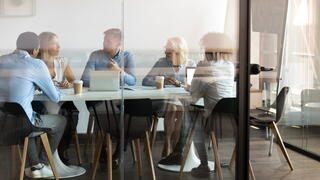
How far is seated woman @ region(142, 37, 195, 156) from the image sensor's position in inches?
124

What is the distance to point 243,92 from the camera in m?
3.06

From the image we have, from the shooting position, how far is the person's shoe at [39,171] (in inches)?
119

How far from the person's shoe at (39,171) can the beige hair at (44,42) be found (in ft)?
2.50

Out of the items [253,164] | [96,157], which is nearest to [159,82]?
[96,157]

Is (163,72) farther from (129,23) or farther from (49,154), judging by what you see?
(49,154)

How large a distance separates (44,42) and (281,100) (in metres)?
1.88

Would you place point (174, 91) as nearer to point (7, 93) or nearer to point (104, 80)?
point (104, 80)

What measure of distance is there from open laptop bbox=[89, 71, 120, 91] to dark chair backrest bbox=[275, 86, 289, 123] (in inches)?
50.5

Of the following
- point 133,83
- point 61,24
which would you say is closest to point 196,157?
point 133,83

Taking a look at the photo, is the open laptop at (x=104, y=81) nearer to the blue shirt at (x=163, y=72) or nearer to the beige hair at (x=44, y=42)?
the blue shirt at (x=163, y=72)

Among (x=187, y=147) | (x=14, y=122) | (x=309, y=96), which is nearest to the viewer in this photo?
(x=14, y=122)

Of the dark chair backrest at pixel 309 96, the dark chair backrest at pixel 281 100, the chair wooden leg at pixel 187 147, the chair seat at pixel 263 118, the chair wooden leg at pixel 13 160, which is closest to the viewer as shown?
the chair wooden leg at pixel 13 160

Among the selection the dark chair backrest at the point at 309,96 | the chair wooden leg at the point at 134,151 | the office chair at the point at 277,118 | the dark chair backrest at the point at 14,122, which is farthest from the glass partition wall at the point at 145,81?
the dark chair backrest at the point at 309,96

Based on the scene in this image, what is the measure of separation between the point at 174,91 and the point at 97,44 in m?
0.68
